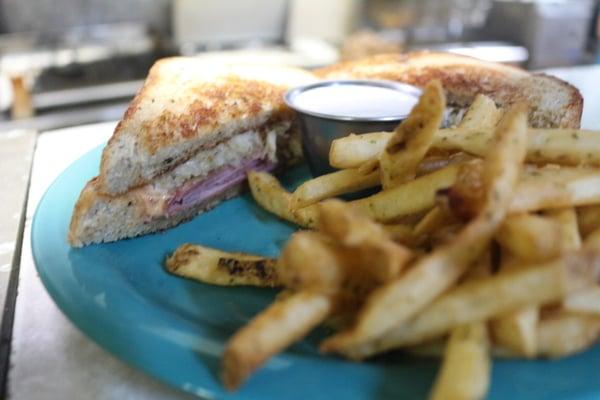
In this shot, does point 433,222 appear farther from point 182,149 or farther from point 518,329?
point 182,149

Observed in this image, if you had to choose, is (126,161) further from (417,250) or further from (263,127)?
(417,250)

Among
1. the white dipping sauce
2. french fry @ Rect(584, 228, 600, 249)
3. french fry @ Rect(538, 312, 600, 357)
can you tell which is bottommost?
french fry @ Rect(538, 312, 600, 357)

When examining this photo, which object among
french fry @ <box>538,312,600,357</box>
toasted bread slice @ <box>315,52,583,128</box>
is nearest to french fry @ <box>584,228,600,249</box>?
french fry @ <box>538,312,600,357</box>

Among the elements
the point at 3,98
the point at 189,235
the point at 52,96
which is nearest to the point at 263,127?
the point at 189,235

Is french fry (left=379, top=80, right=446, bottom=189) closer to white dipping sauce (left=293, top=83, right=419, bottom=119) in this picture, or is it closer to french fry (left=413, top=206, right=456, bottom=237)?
french fry (left=413, top=206, right=456, bottom=237)

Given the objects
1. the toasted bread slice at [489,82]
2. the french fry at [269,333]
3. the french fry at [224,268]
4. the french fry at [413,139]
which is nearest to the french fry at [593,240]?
the french fry at [413,139]

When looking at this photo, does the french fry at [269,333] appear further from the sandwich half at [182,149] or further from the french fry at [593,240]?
the sandwich half at [182,149]
